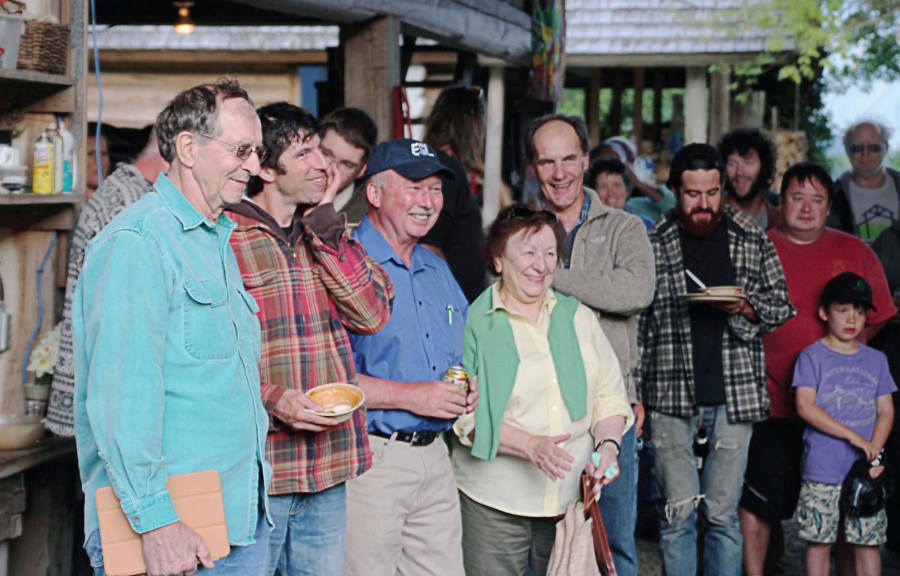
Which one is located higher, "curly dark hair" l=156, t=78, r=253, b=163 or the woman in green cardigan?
"curly dark hair" l=156, t=78, r=253, b=163

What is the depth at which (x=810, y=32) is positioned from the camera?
46.9ft

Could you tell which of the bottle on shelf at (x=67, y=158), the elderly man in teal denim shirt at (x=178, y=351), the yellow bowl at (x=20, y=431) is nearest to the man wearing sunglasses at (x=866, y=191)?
the bottle on shelf at (x=67, y=158)

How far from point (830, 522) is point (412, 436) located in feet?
7.67

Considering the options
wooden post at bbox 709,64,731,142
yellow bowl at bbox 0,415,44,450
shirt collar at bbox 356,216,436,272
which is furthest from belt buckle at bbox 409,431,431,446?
wooden post at bbox 709,64,731,142

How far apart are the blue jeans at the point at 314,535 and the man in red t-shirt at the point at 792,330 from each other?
263cm

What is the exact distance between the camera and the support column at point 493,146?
1233cm

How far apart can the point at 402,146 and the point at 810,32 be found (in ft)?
38.7

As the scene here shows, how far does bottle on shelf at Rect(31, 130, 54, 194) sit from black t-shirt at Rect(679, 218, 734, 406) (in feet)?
8.52

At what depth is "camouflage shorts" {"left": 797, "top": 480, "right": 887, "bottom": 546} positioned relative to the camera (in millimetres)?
5078

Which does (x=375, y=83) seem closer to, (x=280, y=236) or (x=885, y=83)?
(x=280, y=236)

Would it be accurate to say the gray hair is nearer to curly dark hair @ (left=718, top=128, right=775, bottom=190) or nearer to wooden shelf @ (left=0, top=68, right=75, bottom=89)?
curly dark hair @ (left=718, top=128, right=775, bottom=190)

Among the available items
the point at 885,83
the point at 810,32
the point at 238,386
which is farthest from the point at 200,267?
the point at 885,83

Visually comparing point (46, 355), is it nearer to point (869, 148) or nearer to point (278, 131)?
point (278, 131)

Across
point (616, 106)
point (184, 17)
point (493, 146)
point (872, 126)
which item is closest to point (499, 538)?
point (872, 126)
